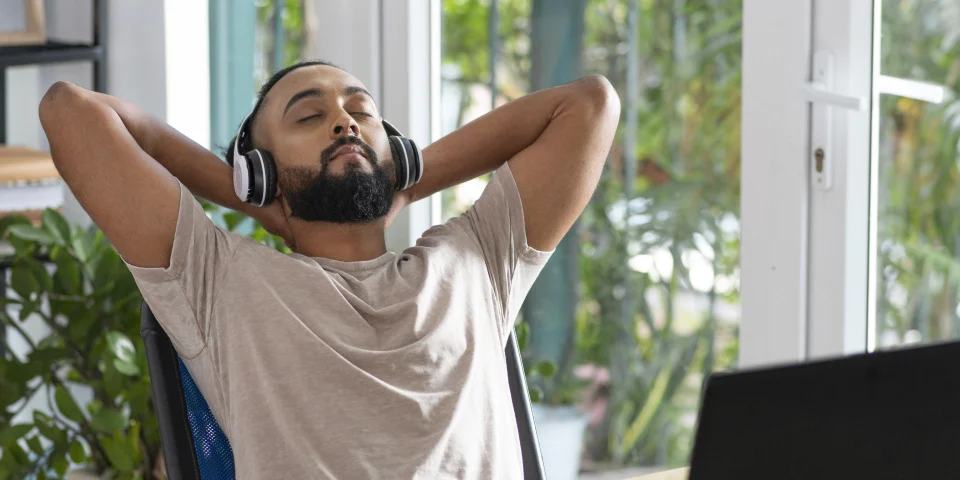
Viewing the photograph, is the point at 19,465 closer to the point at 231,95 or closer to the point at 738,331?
the point at 231,95

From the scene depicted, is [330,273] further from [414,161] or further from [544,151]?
[544,151]

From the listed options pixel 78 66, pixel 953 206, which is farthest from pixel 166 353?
pixel 78 66

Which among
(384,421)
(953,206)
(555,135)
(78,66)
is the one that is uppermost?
(78,66)

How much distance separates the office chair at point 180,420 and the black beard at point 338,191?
0.28 m

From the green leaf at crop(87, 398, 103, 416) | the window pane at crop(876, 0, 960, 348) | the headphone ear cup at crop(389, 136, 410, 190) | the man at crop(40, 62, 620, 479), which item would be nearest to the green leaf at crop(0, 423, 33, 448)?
the green leaf at crop(87, 398, 103, 416)

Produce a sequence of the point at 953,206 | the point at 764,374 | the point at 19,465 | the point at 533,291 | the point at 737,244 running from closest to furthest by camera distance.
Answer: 1. the point at 764,374
2. the point at 953,206
3. the point at 737,244
4. the point at 19,465
5. the point at 533,291

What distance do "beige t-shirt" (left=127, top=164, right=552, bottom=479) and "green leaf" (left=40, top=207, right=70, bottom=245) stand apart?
2.44 feet

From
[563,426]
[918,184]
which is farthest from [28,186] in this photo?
[918,184]

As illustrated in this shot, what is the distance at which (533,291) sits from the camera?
2.50m

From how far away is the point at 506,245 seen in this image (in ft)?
5.64

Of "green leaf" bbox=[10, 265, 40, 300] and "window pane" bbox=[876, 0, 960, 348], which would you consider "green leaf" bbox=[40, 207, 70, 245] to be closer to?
"green leaf" bbox=[10, 265, 40, 300]

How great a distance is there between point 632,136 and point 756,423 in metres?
1.52

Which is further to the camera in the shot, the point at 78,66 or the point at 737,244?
the point at 78,66

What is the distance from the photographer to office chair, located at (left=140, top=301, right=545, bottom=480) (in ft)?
4.61
